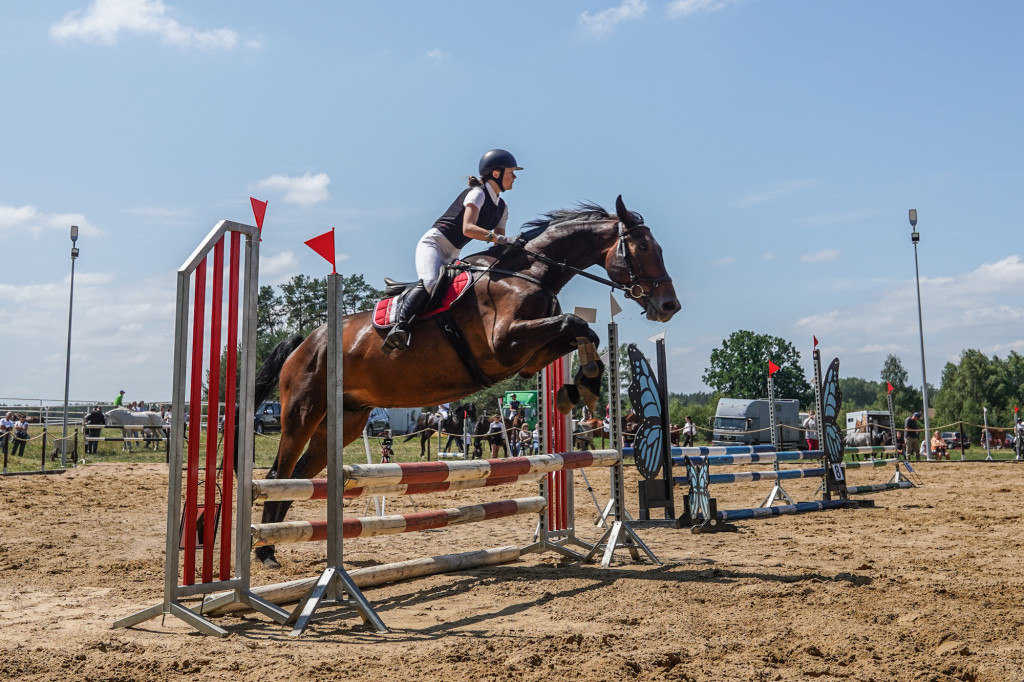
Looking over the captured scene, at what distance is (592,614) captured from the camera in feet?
12.2

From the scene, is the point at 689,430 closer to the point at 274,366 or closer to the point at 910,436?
the point at 910,436

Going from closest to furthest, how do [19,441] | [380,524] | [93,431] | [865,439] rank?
1. [380,524]
2. [19,441]
3. [93,431]
4. [865,439]

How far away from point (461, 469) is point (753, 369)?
73849 mm

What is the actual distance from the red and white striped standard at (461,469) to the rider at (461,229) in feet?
3.44

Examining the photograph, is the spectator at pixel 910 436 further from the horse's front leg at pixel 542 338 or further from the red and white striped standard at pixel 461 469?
the horse's front leg at pixel 542 338

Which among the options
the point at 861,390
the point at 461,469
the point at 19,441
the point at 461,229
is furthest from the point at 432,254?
the point at 861,390

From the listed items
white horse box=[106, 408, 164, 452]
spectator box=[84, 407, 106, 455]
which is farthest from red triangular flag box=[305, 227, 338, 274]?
white horse box=[106, 408, 164, 452]

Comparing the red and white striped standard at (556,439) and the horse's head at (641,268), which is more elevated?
the horse's head at (641,268)

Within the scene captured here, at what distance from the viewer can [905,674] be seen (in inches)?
105

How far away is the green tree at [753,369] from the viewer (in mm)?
73625

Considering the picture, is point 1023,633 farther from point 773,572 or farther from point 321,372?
point 321,372

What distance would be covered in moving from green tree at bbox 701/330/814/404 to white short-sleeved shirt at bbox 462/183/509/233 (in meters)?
70.2

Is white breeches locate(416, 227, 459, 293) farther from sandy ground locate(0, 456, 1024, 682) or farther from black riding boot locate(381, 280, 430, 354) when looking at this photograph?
sandy ground locate(0, 456, 1024, 682)

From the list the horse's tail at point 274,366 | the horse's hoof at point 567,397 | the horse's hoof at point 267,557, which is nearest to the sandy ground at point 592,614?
the horse's hoof at point 267,557
